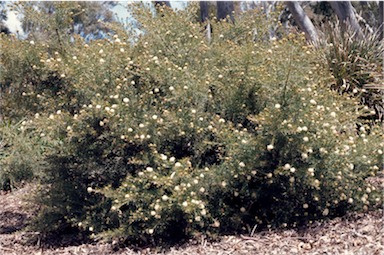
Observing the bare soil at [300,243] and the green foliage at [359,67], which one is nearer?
the bare soil at [300,243]

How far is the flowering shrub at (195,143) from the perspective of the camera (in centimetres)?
446

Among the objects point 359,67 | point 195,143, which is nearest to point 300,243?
point 195,143

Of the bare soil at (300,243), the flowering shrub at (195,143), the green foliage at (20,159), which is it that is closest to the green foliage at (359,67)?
the flowering shrub at (195,143)

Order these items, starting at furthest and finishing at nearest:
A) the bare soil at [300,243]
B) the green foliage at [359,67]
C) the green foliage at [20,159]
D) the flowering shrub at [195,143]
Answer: the green foliage at [359,67], the green foliage at [20,159], the flowering shrub at [195,143], the bare soil at [300,243]

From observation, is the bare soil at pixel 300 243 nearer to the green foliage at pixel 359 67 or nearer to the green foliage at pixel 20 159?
the green foliage at pixel 20 159

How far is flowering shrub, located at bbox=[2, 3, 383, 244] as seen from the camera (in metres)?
4.46

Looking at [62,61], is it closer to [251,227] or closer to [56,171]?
[56,171]

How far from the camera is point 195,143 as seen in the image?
4.88 metres

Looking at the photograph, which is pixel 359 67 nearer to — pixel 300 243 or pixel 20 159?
pixel 300 243

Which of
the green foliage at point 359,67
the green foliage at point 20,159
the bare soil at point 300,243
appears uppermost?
the green foliage at point 20,159

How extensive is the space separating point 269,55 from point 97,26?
85.7 ft

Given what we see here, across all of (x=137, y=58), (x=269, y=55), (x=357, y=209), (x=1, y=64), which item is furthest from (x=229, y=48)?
(x=1, y=64)

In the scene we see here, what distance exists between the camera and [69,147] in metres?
5.07

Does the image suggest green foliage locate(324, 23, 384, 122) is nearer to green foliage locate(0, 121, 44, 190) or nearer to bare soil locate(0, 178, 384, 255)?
bare soil locate(0, 178, 384, 255)
